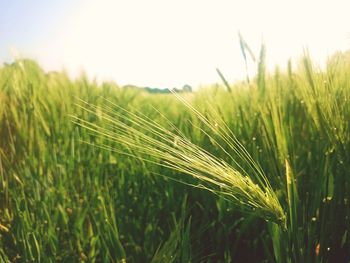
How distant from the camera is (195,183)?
796 mm

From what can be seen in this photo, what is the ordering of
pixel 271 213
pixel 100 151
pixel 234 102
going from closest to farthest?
pixel 271 213 < pixel 234 102 < pixel 100 151

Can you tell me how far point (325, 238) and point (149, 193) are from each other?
0.42m

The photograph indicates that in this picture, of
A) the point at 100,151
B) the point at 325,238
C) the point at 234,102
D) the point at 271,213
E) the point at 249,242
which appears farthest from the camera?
the point at 100,151

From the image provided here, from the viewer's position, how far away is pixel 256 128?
72 centimetres

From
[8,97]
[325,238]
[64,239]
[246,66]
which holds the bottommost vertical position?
[64,239]

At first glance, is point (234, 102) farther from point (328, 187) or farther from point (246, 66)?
point (328, 187)

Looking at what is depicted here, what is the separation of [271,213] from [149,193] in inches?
19.5

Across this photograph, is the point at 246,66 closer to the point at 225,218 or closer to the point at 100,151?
the point at 225,218

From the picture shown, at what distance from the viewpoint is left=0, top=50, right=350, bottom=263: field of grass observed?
1.59ft

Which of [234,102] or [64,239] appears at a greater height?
[234,102]

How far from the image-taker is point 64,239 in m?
0.75

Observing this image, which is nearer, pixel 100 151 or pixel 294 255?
pixel 294 255

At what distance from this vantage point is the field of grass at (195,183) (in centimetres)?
49

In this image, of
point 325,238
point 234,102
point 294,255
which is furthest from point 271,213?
point 234,102
